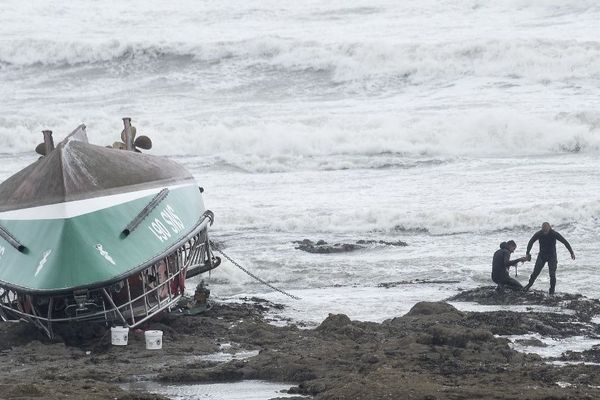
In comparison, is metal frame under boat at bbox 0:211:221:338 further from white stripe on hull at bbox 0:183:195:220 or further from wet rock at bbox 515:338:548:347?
wet rock at bbox 515:338:548:347

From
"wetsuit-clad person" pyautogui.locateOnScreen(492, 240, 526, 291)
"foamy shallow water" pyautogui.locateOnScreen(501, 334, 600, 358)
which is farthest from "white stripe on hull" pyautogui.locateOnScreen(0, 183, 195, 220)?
"wetsuit-clad person" pyautogui.locateOnScreen(492, 240, 526, 291)

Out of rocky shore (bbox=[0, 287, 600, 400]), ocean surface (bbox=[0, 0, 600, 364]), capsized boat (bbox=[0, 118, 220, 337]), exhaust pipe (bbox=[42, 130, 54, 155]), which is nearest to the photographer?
rocky shore (bbox=[0, 287, 600, 400])

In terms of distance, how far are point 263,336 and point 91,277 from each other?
205cm

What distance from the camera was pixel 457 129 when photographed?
32.2 metres

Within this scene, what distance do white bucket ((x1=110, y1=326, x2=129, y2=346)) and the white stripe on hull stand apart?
135 cm

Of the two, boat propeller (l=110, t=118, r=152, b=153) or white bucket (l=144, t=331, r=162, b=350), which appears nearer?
white bucket (l=144, t=331, r=162, b=350)

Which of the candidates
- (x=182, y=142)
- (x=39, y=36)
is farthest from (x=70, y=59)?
(x=182, y=142)

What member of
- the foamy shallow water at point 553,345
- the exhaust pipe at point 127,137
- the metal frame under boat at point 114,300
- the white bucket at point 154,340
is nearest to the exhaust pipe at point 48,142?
the exhaust pipe at point 127,137

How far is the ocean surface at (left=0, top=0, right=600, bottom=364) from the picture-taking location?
20344mm

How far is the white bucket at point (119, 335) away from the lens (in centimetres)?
1327

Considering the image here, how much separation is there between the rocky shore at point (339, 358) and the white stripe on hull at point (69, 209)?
1306 mm

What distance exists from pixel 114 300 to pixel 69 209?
1.12m

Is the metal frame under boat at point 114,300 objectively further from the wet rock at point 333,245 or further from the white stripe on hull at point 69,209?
the wet rock at point 333,245

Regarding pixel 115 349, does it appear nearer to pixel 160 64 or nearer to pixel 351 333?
pixel 351 333
